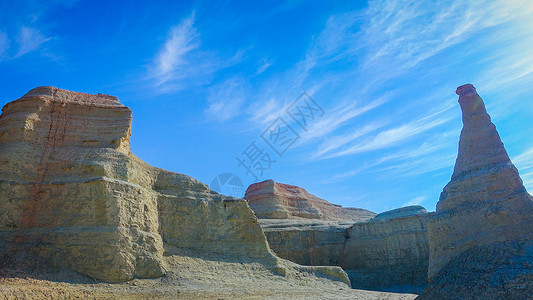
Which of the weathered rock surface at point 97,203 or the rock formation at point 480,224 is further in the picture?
the weathered rock surface at point 97,203

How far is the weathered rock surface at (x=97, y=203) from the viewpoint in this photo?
56.9 ft

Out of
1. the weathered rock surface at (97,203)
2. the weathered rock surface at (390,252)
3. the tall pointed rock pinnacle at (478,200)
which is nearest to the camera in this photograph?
the tall pointed rock pinnacle at (478,200)

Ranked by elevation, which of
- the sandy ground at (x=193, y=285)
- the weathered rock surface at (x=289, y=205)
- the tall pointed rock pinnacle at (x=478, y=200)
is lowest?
the sandy ground at (x=193, y=285)

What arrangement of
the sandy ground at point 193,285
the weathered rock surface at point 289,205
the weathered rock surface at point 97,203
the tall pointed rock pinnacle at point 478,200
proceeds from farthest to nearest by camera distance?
the weathered rock surface at point 289,205, the weathered rock surface at point 97,203, the sandy ground at point 193,285, the tall pointed rock pinnacle at point 478,200

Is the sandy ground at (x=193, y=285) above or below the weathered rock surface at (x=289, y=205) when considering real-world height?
below

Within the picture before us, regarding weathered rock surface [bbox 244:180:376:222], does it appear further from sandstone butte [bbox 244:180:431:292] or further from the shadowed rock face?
the shadowed rock face

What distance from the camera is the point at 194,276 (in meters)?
19.5

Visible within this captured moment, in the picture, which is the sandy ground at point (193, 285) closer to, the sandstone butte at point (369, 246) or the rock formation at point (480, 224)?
the rock formation at point (480, 224)

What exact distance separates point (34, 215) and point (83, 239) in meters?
3.07

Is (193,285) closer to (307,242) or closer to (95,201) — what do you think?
(95,201)

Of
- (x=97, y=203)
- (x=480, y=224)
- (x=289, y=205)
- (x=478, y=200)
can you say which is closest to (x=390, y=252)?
(x=478, y=200)

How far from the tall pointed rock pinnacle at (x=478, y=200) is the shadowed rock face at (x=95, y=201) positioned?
11406 mm

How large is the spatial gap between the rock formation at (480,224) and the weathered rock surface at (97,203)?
35.0 feet

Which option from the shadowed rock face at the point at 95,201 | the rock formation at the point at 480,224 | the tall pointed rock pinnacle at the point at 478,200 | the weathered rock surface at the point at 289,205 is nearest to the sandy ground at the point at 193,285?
the shadowed rock face at the point at 95,201
